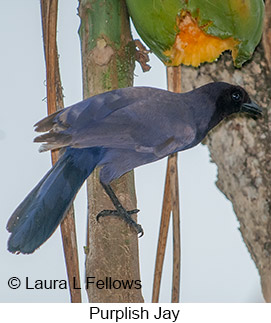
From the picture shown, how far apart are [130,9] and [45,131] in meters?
0.38

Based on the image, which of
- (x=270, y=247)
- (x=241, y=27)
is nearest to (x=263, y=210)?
(x=270, y=247)

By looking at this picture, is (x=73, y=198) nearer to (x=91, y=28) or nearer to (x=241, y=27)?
(x=91, y=28)

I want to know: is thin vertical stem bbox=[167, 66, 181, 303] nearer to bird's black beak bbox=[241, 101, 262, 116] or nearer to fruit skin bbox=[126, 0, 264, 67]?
fruit skin bbox=[126, 0, 264, 67]

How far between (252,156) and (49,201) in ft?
2.77

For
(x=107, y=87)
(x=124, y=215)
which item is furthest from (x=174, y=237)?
(x=107, y=87)

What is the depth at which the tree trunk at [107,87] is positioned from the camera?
1.46 meters

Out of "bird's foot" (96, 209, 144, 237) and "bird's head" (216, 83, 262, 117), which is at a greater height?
"bird's head" (216, 83, 262, 117)

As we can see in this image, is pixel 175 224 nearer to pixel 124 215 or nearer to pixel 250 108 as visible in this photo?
pixel 124 215

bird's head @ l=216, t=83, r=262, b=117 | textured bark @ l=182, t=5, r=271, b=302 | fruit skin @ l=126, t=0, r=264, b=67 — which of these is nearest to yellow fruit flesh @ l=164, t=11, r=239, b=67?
fruit skin @ l=126, t=0, r=264, b=67

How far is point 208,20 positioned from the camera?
137cm

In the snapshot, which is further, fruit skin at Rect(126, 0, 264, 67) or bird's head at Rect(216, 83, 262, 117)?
bird's head at Rect(216, 83, 262, 117)

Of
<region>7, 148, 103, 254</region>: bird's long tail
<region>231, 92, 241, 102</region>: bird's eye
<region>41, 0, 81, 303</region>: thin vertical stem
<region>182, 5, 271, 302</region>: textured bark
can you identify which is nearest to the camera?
<region>7, 148, 103, 254</region>: bird's long tail

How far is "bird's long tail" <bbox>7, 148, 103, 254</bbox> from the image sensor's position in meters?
1.30

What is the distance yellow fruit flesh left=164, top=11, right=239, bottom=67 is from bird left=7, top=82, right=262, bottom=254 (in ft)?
0.78
